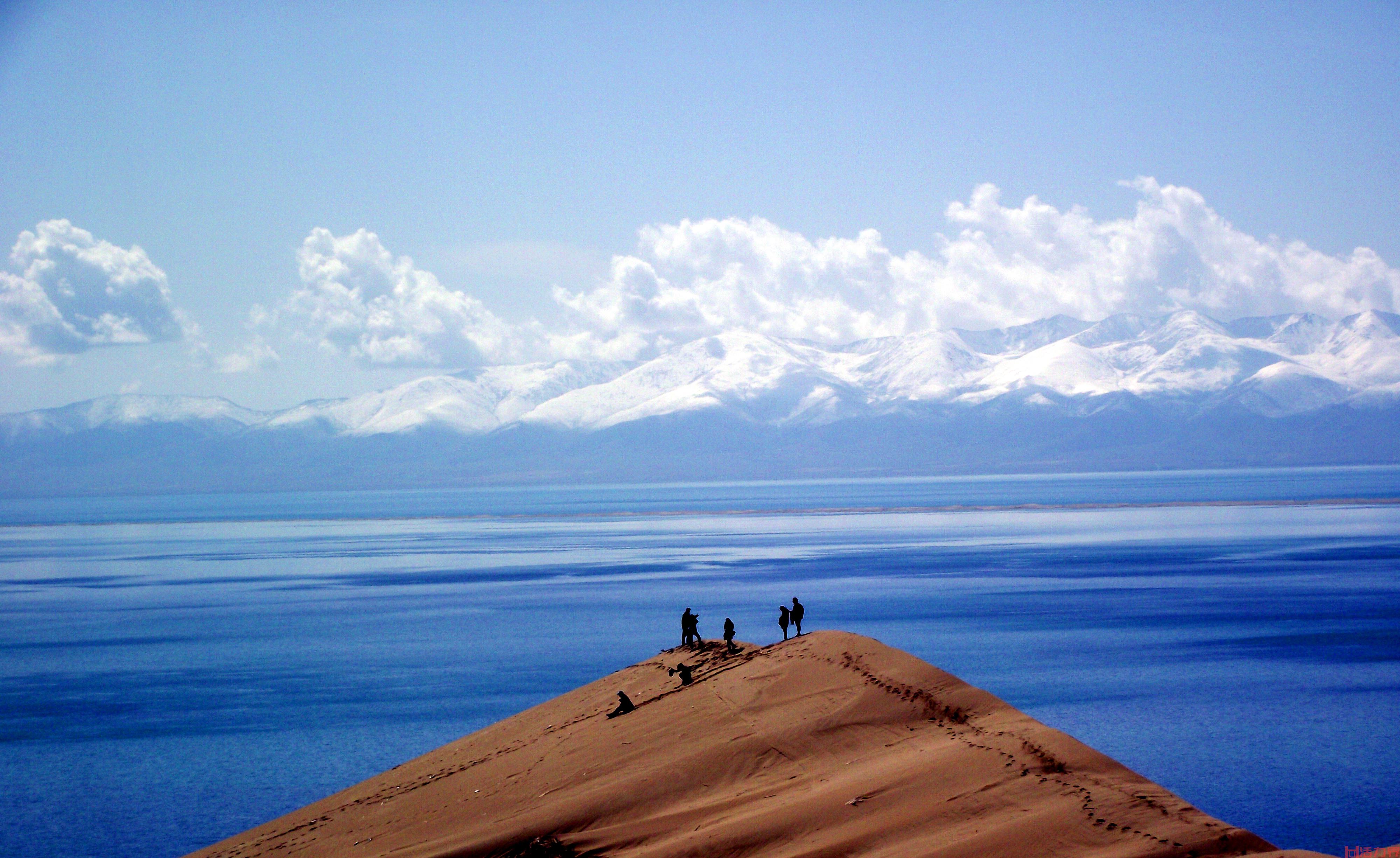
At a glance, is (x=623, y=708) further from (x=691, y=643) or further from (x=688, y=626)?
(x=691, y=643)

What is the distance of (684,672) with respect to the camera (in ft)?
98.6

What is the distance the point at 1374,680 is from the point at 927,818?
3760 cm

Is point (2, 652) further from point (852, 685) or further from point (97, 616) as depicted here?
point (852, 685)

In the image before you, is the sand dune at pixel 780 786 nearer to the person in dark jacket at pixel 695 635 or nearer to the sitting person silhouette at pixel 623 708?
the sitting person silhouette at pixel 623 708

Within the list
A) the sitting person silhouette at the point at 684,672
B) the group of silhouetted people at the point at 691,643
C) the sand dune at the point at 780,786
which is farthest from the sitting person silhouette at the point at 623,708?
the sitting person silhouette at the point at 684,672

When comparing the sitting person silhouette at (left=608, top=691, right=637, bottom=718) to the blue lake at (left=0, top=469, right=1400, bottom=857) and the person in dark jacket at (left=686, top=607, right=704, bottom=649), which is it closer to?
the person in dark jacket at (left=686, top=607, right=704, bottom=649)

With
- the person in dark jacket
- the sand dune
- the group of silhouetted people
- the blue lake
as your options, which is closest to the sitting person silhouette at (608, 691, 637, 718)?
the group of silhouetted people

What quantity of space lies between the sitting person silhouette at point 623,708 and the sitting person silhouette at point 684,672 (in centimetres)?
164

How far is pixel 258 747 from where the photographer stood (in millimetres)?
40000

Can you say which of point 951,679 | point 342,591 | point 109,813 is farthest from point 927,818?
point 342,591

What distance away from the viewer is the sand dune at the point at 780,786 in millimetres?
17281

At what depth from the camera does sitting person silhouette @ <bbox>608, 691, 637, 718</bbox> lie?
28.1 m

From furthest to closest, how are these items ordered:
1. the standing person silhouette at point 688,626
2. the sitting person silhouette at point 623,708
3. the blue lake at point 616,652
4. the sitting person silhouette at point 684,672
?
the standing person silhouette at point 688,626 < the blue lake at point 616,652 < the sitting person silhouette at point 684,672 < the sitting person silhouette at point 623,708

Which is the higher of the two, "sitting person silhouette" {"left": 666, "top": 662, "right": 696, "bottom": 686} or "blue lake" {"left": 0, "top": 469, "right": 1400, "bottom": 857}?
"sitting person silhouette" {"left": 666, "top": 662, "right": 696, "bottom": 686}
